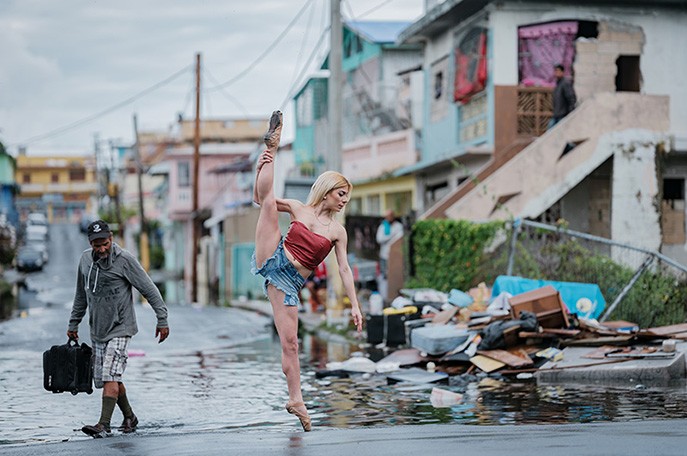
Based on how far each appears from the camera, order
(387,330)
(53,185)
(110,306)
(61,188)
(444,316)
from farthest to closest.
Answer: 1. (61,188)
2. (53,185)
3. (387,330)
4. (444,316)
5. (110,306)

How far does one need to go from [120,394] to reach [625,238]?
677 inches

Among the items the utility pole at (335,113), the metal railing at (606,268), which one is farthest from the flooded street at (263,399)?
the utility pole at (335,113)

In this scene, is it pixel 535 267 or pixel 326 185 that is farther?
pixel 535 267

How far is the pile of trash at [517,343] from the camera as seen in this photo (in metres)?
13.4

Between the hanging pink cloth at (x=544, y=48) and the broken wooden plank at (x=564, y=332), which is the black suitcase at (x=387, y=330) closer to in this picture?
the broken wooden plank at (x=564, y=332)

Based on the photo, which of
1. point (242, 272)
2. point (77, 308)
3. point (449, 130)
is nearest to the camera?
point (77, 308)

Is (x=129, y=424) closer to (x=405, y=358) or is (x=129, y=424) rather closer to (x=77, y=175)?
(x=405, y=358)

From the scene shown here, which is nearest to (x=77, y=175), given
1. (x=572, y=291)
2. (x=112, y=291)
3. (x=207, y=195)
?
(x=207, y=195)

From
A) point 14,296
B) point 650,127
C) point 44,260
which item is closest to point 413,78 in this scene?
point 650,127

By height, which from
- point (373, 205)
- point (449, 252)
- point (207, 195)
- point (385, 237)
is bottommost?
point (449, 252)

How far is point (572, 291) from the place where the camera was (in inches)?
687

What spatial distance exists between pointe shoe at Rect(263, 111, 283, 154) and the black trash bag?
21.4 ft

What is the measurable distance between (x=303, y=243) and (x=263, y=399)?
3.52 meters

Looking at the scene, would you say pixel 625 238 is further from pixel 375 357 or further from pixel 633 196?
pixel 375 357
